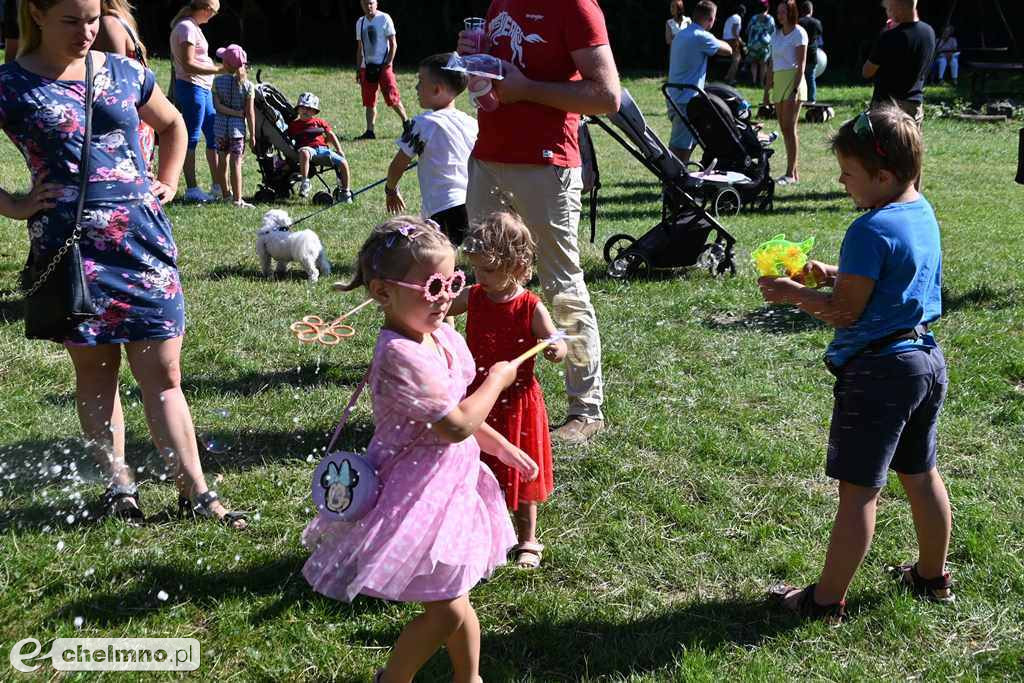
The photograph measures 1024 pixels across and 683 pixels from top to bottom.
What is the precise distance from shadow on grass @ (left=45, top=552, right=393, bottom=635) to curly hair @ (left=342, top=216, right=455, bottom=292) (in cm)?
120

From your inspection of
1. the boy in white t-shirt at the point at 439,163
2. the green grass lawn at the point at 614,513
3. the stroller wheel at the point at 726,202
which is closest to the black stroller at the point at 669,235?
the green grass lawn at the point at 614,513

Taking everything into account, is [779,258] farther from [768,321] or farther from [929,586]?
[768,321]

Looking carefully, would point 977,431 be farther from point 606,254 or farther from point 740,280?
point 606,254

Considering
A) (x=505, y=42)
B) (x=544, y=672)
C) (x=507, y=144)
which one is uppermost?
(x=505, y=42)

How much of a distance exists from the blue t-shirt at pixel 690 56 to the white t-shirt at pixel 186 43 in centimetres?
470

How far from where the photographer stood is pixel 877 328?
302 centimetres

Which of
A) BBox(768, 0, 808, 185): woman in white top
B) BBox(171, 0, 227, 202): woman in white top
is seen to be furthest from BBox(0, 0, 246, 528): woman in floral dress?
BBox(768, 0, 808, 185): woman in white top

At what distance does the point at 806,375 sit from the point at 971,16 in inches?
942

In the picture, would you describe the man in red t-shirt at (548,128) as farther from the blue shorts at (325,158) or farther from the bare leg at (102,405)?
the blue shorts at (325,158)

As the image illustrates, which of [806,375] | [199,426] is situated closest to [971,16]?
[806,375]

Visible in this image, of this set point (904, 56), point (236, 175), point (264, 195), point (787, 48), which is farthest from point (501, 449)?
point (787, 48)

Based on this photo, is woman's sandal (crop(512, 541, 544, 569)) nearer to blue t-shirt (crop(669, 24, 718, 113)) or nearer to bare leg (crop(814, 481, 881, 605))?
bare leg (crop(814, 481, 881, 605))

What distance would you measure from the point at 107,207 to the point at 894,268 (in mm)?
2434

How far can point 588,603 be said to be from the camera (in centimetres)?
340
